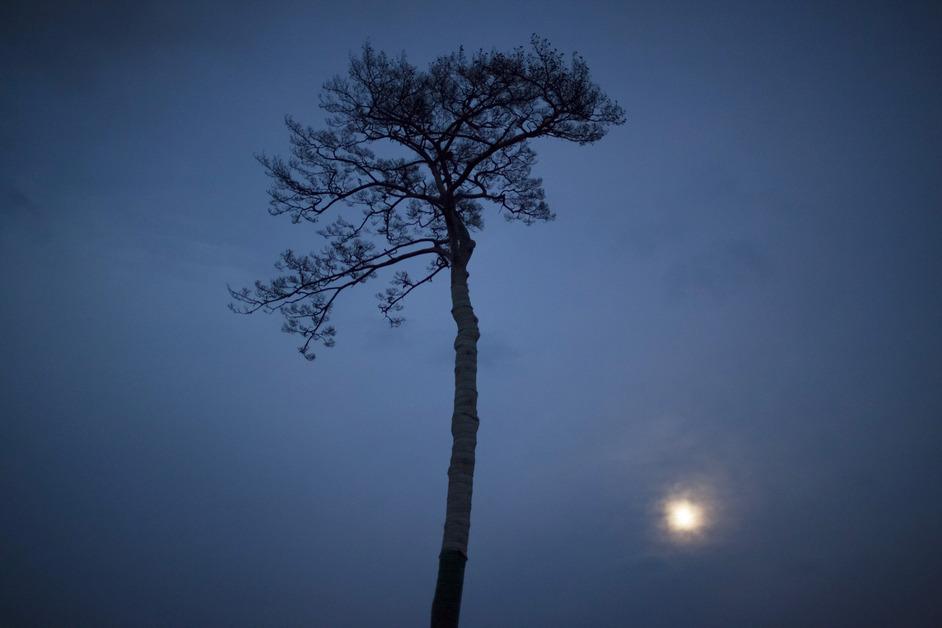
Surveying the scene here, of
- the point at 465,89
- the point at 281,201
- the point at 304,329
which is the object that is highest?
the point at 465,89

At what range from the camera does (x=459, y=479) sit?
6145 millimetres

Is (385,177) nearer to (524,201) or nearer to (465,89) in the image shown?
(465,89)

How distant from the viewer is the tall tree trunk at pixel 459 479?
18.0 feet

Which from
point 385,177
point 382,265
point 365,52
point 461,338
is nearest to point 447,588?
point 461,338

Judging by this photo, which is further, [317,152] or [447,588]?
[317,152]

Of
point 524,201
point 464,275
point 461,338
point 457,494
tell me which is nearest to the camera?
point 457,494

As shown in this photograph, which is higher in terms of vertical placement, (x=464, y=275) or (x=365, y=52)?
(x=365, y=52)

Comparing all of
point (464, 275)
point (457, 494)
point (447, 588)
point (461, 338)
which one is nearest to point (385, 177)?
point (464, 275)

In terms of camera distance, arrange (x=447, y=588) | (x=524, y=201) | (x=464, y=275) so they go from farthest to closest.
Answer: (x=524, y=201), (x=464, y=275), (x=447, y=588)

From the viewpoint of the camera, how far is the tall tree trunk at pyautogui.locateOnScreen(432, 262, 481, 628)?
5473 millimetres

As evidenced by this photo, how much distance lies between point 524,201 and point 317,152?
14.4 feet

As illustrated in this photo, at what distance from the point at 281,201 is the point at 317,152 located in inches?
48.1

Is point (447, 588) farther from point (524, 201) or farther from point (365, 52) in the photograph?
point (365, 52)

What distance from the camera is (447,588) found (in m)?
5.48
